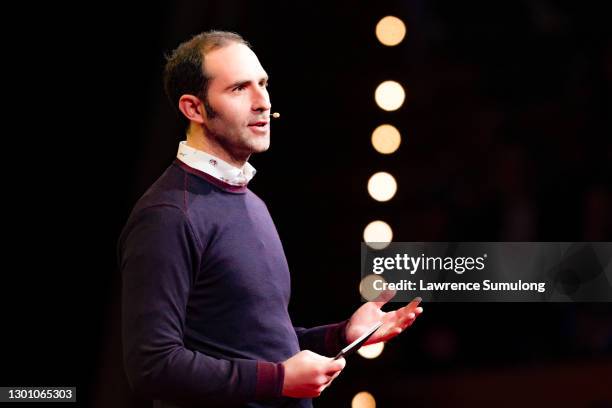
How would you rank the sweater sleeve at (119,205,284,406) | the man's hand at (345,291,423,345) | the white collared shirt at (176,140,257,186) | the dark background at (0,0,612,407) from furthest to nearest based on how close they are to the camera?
the dark background at (0,0,612,407)
the man's hand at (345,291,423,345)
the white collared shirt at (176,140,257,186)
the sweater sleeve at (119,205,284,406)

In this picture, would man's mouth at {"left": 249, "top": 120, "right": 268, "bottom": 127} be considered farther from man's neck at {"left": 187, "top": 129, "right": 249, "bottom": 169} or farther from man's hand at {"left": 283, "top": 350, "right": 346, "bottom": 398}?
man's hand at {"left": 283, "top": 350, "right": 346, "bottom": 398}

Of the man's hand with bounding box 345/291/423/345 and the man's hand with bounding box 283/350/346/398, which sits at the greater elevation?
the man's hand with bounding box 345/291/423/345

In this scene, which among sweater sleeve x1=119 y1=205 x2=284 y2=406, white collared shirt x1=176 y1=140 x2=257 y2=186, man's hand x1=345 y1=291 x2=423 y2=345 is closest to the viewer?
sweater sleeve x1=119 y1=205 x2=284 y2=406

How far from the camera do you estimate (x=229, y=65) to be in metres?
1.53

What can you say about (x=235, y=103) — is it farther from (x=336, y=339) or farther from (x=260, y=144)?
(x=336, y=339)

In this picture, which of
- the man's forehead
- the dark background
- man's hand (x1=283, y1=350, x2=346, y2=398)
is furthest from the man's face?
the dark background

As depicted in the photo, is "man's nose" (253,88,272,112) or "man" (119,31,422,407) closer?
"man" (119,31,422,407)

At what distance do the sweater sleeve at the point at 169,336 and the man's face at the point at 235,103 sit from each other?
197 mm

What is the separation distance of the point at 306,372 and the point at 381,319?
307mm

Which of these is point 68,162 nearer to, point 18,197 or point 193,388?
point 18,197

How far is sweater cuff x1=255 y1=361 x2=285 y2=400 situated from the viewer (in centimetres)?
136

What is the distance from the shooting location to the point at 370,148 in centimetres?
248

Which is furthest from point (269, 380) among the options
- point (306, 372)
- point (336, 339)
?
point (336, 339)

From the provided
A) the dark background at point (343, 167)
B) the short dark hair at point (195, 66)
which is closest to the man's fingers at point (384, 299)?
the short dark hair at point (195, 66)
